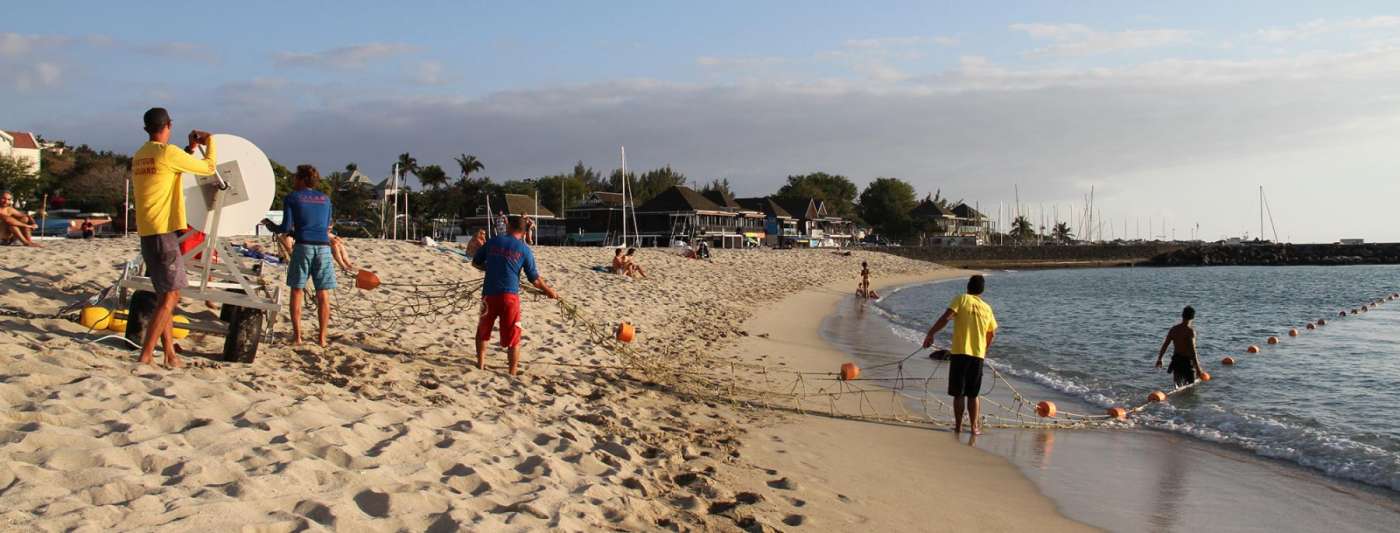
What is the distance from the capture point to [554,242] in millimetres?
78625

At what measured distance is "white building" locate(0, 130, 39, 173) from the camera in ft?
182

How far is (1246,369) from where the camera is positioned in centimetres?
1383

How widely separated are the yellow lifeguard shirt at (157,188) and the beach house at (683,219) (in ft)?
212

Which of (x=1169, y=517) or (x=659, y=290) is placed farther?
(x=659, y=290)

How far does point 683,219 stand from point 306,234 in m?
66.6

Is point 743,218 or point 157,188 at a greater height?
point 743,218

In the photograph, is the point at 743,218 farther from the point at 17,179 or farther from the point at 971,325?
the point at 971,325

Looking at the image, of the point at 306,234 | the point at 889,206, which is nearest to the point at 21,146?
the point at 306,234

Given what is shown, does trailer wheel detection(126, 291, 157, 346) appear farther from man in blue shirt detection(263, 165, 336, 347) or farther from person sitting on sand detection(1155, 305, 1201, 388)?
person sitting on sand detection(1155, 305, 1201, 388)

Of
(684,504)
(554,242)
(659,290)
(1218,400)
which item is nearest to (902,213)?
(554,242)

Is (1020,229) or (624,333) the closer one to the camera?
(624,333)

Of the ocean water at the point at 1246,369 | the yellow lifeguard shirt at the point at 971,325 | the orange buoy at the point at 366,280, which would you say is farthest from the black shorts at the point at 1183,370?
the orange buoy at the point at 366,280

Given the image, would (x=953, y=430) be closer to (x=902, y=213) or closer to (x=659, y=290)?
(x=659, y=290)

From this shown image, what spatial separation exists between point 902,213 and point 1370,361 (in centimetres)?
10195
